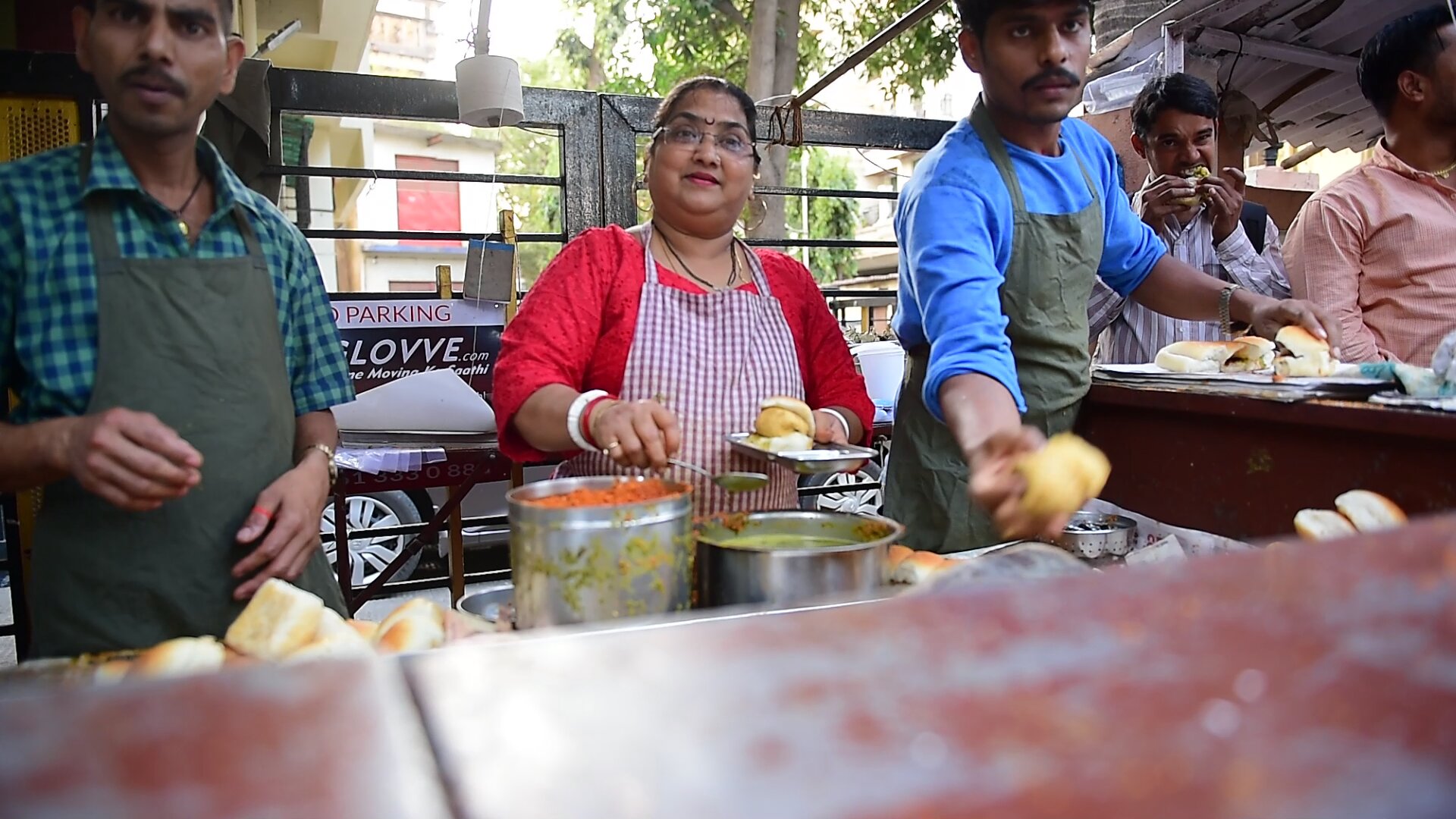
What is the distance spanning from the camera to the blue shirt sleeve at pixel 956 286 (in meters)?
1.63

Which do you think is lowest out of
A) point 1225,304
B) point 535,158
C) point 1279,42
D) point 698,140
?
point 1225,304

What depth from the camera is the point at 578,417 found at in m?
1.74

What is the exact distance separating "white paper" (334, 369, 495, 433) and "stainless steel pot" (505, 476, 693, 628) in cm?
228

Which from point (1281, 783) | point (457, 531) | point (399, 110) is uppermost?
point (399, 110)

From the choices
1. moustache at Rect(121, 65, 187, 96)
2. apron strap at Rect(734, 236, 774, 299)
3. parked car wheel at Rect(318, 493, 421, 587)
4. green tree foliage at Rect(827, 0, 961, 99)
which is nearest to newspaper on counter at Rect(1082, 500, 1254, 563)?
apron strap at Rect(734, 236, 774, 299)

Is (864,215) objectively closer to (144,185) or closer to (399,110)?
(399,110)

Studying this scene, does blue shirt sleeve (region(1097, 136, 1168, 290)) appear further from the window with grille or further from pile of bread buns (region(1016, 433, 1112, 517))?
the window with grille

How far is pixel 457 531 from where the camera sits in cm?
387

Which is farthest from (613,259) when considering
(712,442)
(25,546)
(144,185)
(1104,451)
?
(25,546)

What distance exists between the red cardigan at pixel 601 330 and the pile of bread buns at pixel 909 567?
72 centimetres

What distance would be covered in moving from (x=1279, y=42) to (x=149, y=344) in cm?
540

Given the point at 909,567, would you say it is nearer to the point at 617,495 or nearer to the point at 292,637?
the point at 617,495

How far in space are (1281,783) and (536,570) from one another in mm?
960

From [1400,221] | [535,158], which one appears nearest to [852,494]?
[1400,221]
